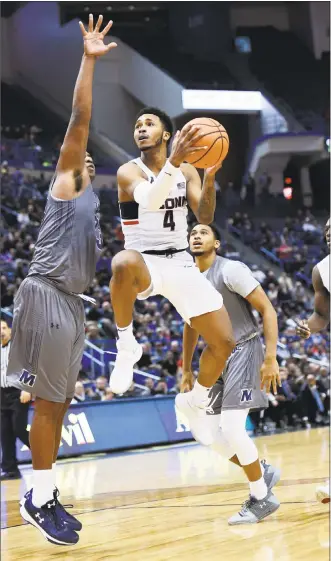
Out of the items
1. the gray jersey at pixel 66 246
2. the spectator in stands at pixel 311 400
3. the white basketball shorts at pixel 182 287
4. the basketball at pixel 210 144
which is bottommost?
the spectator in stands at pixel 311 400

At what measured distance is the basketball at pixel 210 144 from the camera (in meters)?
4.90

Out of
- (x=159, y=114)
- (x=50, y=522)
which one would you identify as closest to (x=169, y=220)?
(x=159, y=114)

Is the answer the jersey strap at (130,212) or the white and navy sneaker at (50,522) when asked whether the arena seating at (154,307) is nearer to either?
the jersey strap at (130,212)

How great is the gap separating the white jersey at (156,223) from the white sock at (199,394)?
97cm

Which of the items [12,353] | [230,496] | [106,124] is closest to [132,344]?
[12,353]

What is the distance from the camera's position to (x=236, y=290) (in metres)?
6.00

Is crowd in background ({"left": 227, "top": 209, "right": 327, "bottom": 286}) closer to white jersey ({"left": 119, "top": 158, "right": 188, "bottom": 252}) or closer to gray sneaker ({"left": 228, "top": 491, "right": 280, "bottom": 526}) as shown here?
gray sneaker ({"left": 228, "top": 491, "right": 280, "bottom": 526})

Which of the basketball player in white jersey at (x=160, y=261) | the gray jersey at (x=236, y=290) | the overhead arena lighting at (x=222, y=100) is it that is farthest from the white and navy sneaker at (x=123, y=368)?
the overhead arena lighting at (x=222, y=100)

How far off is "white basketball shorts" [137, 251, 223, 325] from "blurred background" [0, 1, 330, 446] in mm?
13723

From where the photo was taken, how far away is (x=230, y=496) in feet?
22.8

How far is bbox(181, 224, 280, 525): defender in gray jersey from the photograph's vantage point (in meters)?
5.70

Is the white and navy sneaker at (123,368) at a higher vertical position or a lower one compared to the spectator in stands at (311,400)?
higher

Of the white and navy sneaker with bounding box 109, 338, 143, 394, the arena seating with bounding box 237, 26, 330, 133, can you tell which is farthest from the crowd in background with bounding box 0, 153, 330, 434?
the arena seating with bounding box 237, 26, 330, 133

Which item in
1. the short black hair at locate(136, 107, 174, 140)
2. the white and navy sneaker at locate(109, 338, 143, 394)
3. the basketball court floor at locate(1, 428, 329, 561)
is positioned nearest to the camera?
the basketball court floor at locate(1, 428, 329, 561)
